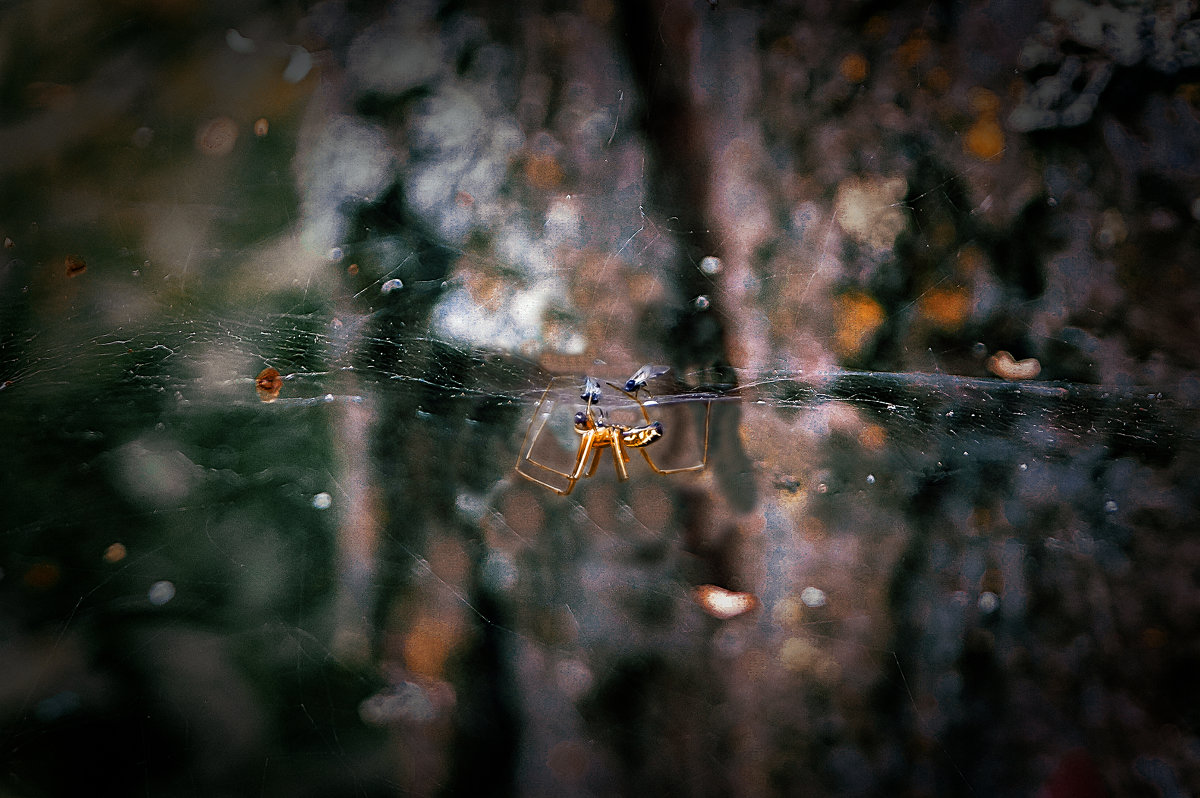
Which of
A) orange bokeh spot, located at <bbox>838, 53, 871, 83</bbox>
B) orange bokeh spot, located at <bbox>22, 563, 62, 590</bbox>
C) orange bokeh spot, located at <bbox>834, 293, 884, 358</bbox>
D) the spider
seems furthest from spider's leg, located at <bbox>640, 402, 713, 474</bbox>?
orange bokeh spot, located at <bbox>22, 563, 62, 590</bbox>

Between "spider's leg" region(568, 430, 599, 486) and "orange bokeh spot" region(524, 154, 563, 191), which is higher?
"orange bokeh spot" region(524, 154, 563, 191)

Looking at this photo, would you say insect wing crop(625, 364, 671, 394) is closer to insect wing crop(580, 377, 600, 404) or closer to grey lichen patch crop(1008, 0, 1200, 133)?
insect wing crop(580, 377, 600, 404)

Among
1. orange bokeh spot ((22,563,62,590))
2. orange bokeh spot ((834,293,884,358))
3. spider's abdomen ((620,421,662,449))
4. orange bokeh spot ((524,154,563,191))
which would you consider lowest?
orange bokeh spot ((22,563,62,590))

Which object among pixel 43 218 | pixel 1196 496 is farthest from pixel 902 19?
pixel 43 218

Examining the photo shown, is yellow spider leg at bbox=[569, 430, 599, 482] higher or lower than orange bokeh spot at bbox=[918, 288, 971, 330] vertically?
lower

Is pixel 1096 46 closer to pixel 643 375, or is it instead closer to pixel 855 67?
pixel 855 67

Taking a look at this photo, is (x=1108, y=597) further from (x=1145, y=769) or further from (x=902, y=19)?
(x=902, y=19)

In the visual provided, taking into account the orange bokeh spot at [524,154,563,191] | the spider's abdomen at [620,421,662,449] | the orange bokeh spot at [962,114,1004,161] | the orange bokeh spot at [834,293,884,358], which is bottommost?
the spider's abdomen at [620,421,662,449]

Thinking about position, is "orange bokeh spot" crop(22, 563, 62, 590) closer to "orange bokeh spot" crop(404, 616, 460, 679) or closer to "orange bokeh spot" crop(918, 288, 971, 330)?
"orange bokeh spot" crop(404, 616, 460, 679)

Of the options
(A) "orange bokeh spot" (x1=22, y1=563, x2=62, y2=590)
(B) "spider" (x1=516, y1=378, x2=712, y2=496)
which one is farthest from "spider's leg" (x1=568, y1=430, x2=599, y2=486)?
(A) "orange bokeh spot" (x1=22, y1=563, x2=62, y2=590)
